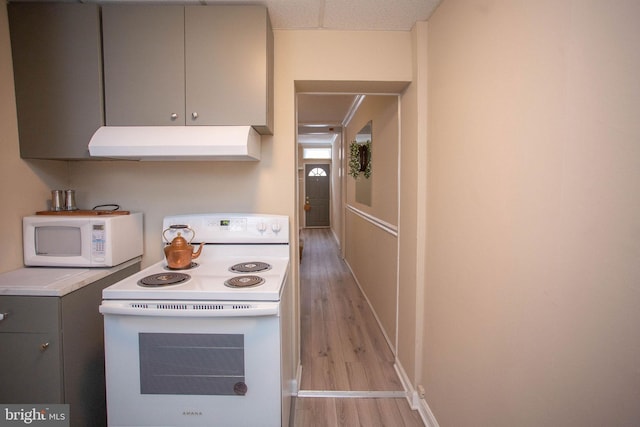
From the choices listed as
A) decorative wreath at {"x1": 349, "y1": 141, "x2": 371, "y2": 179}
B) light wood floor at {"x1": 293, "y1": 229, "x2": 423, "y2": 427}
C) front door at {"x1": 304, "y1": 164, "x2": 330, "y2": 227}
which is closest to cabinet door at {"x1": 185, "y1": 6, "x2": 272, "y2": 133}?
light wood floor at {"x1": 293, "y1": 229, "x2": 423, "y2": 427}

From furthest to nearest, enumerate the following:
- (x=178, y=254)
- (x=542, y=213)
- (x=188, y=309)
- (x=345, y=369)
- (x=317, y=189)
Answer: (x=317, y=189) < (x=345, y=369) < (x=178, y=254) < (x=188, y=309) < (x=542, y=213)

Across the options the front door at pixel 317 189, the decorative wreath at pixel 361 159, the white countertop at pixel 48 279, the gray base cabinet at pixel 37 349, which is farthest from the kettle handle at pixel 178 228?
the front door at pixel 317 189

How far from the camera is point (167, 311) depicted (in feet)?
4.06

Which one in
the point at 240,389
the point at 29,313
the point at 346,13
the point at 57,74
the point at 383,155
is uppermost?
the point at 346,13

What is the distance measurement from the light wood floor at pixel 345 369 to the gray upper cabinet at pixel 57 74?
6.52ft

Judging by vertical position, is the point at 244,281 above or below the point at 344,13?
below

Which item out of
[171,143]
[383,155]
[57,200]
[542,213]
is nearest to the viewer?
[542,213]

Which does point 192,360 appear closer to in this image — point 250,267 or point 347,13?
point 250,267

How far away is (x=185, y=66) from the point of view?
1.61 meters

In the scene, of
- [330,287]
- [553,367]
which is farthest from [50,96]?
[330,287]

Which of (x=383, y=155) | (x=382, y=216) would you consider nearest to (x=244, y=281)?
(x=382, y=216)

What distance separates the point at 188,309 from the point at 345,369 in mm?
1462

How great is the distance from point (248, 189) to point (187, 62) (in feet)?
2.52

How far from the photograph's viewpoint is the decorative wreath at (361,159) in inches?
135
